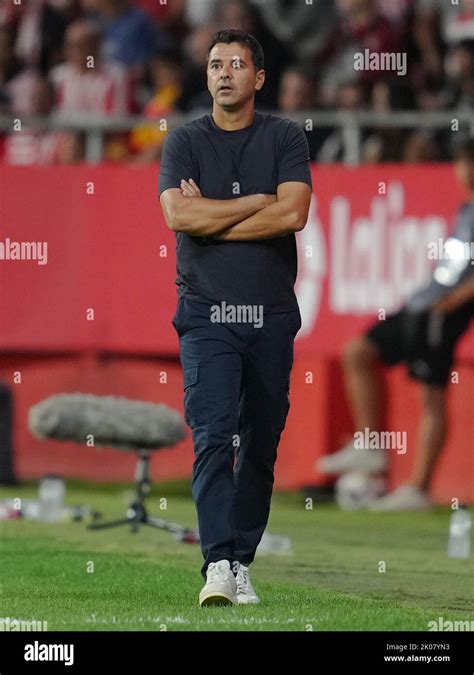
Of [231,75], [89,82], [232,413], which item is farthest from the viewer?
[89,82]

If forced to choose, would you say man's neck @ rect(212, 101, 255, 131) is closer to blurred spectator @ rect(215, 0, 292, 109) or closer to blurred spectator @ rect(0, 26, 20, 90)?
blurred spectator @ rect(215, 0, 292, 109)

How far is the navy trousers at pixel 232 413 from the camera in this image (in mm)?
8242

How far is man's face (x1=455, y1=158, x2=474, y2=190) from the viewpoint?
14.9 meters

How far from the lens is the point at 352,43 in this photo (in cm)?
1691

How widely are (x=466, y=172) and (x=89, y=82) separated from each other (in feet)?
13.5

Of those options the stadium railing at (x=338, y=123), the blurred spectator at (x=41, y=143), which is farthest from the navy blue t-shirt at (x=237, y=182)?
the blurred spectator at (x=41, y=143)

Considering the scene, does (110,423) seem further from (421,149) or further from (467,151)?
(421,149)

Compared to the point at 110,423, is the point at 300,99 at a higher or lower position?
higher

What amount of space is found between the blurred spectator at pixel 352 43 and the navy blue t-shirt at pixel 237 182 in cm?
780

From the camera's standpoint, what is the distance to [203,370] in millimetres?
8336

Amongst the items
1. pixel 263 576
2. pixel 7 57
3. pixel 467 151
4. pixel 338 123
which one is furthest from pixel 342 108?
pixel 263 576

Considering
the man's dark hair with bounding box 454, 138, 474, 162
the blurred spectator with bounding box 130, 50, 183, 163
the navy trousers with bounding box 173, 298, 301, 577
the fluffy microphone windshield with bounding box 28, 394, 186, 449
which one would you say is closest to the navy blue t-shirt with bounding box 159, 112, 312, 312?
the navy trousers with bounding box 173, 298, 301, 577
